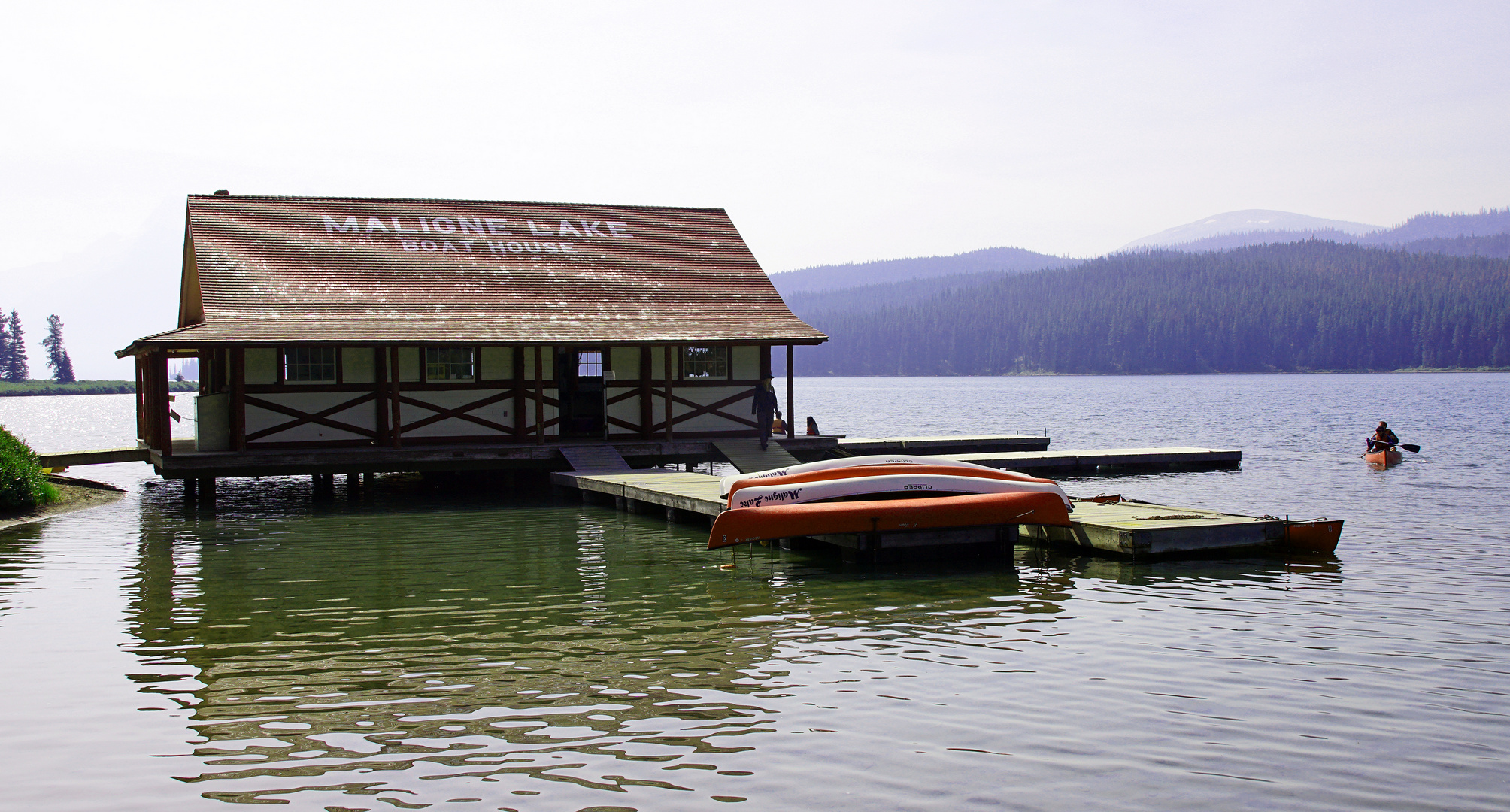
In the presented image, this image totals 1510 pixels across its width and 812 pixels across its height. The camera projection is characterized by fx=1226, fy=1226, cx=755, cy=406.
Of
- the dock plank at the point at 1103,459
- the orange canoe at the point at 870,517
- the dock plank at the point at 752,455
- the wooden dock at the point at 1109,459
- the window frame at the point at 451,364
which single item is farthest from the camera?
the wooden dock at the point at 1109,459

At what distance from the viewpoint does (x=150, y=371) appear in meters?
26.2

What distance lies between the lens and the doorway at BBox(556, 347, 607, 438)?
2595 centimetres

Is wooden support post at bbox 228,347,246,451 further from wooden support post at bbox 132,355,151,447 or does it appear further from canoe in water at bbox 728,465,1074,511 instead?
canoe in water at bbox 728,465,1074,511

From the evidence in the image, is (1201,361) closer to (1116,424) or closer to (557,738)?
(1116,424)

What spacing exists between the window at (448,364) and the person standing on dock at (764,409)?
5858mm

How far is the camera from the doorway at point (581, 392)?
1022 inches

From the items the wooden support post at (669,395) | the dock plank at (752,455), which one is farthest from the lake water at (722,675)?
the wooden support post at (669,395)

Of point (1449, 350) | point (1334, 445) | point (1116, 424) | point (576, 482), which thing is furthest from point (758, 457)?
point (1449, 350)

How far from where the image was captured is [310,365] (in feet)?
78.5

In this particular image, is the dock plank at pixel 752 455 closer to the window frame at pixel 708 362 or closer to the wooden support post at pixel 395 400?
the window frame at pixel 708 362

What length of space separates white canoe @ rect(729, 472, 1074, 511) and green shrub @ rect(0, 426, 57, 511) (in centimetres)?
1324

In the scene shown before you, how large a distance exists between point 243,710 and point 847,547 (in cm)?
838

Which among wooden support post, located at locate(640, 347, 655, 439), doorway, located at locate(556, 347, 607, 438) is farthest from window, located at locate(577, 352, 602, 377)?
wooden support post, located at locate(640, 347, 655, 439)

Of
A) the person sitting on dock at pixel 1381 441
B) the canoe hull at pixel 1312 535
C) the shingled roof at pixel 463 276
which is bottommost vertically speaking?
the canoe hull at pixel 1312 535
